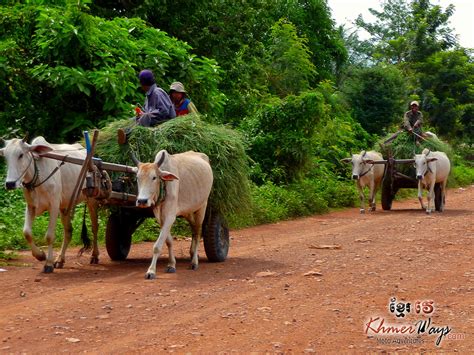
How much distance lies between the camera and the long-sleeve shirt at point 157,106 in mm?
9679

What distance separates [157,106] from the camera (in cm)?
973

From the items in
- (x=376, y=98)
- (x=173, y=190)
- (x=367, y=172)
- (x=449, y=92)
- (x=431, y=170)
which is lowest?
(x=173, y=190)

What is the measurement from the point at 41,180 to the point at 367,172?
11.0m

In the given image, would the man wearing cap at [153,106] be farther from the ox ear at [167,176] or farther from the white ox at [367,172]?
the white ox at [367,172]

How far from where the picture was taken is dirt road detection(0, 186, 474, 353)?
5652 millimetres

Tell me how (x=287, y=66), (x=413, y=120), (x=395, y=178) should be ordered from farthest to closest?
(x=287, y=66), (x=413, y=120), (x=395, y=178)

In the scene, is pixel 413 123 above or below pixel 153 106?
above

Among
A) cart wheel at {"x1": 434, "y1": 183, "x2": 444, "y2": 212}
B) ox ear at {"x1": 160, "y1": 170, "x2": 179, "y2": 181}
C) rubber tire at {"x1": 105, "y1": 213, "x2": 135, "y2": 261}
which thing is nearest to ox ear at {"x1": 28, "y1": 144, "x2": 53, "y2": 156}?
ox ear at {"x1": 160, "y1": 170, "x2": 179, "y2": 181}

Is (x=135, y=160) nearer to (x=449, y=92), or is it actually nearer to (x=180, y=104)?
(x=180, y=104)

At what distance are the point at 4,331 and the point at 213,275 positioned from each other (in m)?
3.13

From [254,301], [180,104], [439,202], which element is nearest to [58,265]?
[180,104]

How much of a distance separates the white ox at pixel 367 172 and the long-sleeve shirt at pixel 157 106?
29.9ft

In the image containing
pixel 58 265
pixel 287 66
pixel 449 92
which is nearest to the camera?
pixel 58 265

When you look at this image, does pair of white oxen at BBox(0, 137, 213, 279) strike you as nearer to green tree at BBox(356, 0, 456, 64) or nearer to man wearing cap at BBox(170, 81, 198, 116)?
man wearing cap at BBox(170, 81, 198, 116)
